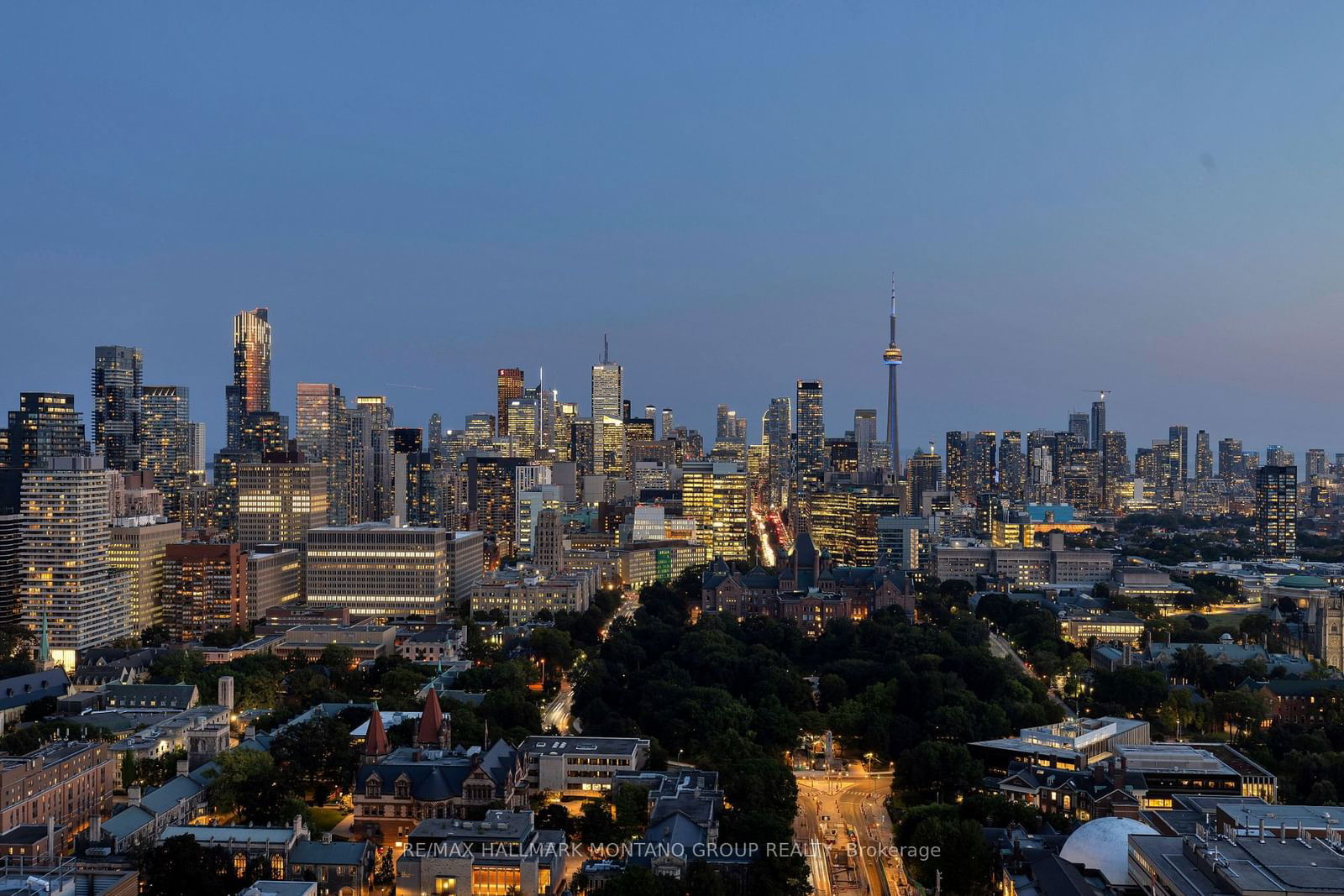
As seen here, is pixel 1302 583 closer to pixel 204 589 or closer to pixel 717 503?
pixel 717 503

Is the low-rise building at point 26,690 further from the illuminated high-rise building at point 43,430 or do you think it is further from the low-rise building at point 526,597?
the illuminated high-rise building at point 43,430

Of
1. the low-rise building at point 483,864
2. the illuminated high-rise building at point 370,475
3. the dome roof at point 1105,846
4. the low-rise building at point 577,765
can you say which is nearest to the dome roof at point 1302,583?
the dome roof at point 1105,846

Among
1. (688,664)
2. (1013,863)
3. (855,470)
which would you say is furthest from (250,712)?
(855,470)

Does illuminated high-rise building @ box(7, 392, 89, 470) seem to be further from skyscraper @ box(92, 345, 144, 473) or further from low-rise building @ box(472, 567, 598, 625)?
low-rise building @ box(472, 567, 598, 625)

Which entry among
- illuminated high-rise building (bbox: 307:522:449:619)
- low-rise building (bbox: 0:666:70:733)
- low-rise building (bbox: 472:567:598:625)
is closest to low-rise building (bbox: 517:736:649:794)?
low-rise building (bbox: 0:666:70:733)

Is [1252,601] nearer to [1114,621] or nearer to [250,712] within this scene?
[1114,621]
